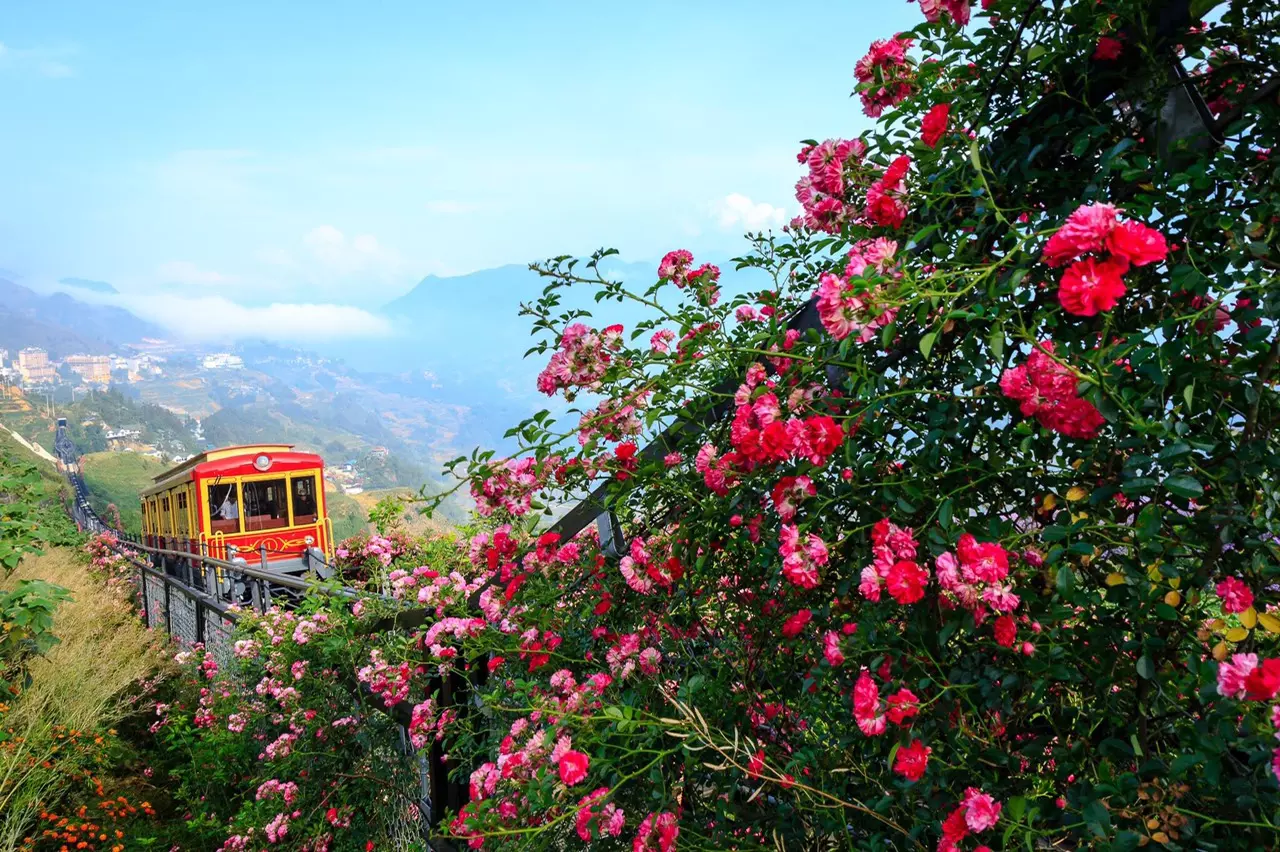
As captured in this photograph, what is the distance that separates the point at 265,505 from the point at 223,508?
2.73 feet

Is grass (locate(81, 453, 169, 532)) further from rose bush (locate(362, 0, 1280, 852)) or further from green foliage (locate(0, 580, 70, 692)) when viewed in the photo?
rose bush (locate(362, 0, 1280, 852))

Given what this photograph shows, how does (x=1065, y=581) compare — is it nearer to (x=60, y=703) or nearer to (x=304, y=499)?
(x=60, y=703)

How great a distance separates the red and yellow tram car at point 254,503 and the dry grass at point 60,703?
8597 millimetres

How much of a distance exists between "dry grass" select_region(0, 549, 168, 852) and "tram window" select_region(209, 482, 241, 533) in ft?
29.5

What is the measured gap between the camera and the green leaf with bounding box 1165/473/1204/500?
906 mm

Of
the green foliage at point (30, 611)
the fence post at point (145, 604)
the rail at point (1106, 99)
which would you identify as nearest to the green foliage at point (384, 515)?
the green foliage at point (30, 611)

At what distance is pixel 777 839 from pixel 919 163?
3.93 ft

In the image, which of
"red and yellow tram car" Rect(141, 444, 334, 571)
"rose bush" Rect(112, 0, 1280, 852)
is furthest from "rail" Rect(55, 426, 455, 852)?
"rose bush" Rect(112, 0, 1280, 852)

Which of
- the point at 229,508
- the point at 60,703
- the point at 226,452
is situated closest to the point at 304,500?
the point at 229,508

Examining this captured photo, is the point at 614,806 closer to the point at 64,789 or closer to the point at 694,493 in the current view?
the point at 694,493

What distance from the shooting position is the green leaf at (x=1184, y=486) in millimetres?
906

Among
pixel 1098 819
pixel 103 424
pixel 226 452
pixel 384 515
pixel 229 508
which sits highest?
pixel 1098 819

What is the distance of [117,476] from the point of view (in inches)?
3206

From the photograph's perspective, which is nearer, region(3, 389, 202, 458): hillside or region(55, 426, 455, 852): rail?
region(55, 426, 455, 852): rail
